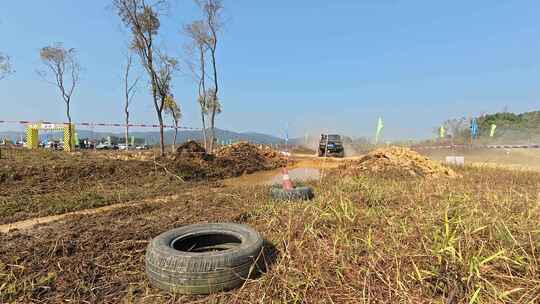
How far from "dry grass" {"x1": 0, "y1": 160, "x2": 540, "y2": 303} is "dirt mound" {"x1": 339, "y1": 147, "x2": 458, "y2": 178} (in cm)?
528

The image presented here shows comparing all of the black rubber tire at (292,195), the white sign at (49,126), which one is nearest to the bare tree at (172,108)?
the white sign at (49,126)

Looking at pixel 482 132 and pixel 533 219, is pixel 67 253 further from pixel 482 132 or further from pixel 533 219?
pixel 482 132

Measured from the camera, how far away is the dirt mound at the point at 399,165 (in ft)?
30.5

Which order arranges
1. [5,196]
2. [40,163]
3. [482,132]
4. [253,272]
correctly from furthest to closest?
[482,132]
[40,163]
[5,196]
[253,272]

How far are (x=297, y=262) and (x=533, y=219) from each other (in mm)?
2896

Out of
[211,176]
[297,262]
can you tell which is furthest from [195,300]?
[211,176]

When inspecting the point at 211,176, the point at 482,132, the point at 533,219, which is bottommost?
the point at 211,176

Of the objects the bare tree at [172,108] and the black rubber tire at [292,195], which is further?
the bare tree at [172,108]

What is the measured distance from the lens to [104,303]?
2.44 meters

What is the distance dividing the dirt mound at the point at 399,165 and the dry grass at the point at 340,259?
17.3 feet

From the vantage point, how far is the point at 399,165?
977 cm

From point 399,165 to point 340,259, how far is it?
8088 mm

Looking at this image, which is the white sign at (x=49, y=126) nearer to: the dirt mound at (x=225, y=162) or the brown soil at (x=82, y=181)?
the brown soil at (x=82, y=181)

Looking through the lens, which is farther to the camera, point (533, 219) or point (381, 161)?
point (381, 161)
